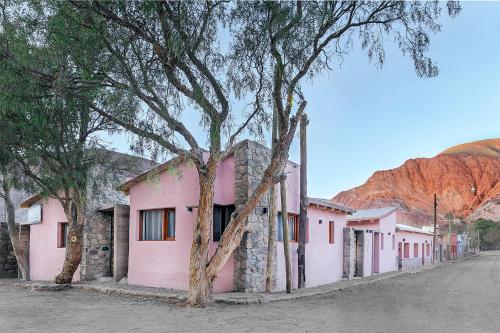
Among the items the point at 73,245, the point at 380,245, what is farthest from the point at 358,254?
the point at 73,245

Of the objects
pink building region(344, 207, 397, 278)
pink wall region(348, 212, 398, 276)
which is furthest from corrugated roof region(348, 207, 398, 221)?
pink wall region(348, 212, 398, 276)

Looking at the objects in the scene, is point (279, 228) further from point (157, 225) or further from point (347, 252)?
point (347, 252)

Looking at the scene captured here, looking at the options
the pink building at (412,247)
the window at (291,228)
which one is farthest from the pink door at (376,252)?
the window at (291,228)

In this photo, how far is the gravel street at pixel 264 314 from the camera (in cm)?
930

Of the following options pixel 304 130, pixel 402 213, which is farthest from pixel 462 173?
pixel 304 130

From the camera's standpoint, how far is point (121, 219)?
17719mm

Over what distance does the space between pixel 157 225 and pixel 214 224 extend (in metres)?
2.57

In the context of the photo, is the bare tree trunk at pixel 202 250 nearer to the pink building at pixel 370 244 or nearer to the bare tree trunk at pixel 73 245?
the bare tree trunk at pixel 73 245

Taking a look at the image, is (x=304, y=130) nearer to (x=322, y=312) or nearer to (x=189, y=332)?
(x=322, y=312)

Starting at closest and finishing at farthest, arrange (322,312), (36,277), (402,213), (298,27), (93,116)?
(322,312)
(298,27)
(93,116)
(36,277)
(402,213)

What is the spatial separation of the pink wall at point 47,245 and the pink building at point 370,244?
12.4 metres

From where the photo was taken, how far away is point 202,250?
12281 millimetres

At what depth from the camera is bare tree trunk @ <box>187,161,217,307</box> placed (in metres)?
12.1

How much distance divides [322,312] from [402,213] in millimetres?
86880
